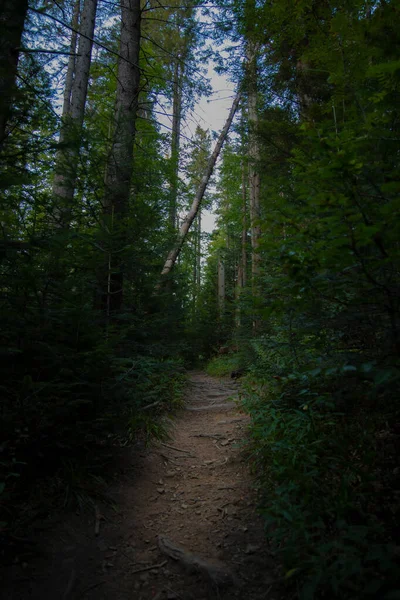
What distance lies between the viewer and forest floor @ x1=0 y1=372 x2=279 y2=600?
199 centimetres

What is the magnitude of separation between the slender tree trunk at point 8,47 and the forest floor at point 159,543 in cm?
354

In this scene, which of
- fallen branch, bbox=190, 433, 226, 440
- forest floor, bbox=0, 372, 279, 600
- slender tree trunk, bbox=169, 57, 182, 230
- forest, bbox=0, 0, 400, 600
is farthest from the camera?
slender tree trunk, bbox=169, 57, 182, 230

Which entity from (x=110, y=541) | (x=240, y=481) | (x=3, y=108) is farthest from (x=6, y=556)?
(x=3, y=108)

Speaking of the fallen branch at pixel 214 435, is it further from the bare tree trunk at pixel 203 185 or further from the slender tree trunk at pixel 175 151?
the bare tree trunk at pixel 203 185

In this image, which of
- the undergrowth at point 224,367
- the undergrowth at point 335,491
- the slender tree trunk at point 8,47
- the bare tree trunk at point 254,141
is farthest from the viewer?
A: the undergrowth at point 224,367

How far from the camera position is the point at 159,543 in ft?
8.05

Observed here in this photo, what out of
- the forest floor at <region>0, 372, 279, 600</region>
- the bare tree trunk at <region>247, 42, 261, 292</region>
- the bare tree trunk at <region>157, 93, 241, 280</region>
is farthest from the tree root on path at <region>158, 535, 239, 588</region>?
the bare tree trunk at <region>157, 93, 241, 280</region>

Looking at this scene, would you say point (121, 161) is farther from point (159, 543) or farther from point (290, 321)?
point (159, 543)

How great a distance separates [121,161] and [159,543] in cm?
541

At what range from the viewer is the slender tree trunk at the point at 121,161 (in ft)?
15.1

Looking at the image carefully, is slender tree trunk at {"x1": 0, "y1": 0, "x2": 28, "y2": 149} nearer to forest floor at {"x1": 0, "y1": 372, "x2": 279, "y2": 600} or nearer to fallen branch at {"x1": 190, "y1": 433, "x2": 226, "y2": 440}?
forest floor at {"x1": 0, "y1": 372, "x2": 279, "y2": 600}

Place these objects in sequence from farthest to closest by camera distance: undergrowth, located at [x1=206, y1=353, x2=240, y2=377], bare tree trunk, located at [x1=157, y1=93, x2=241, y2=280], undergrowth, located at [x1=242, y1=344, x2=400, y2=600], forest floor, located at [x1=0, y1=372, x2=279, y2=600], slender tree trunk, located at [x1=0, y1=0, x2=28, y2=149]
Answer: undergrowth, located at [x1=206, y1=353, x2=240, y2=377]
bare tree trunk, located at [x1=157, y1=93, x2=241, y2=280]
slender tree trunk, located at [x1=0, y1=0, x2=28, y2=149]
forest floor, located at [x1=0, y1=372, x2=279, y2=600]
undergrowth, located at [x1=242, y1=344, x2=400, y2=600]

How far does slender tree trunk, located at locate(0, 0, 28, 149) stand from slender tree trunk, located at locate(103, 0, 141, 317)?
1.65 meters

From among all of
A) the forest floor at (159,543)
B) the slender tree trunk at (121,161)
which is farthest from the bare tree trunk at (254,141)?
the forest floor at (159,543)
